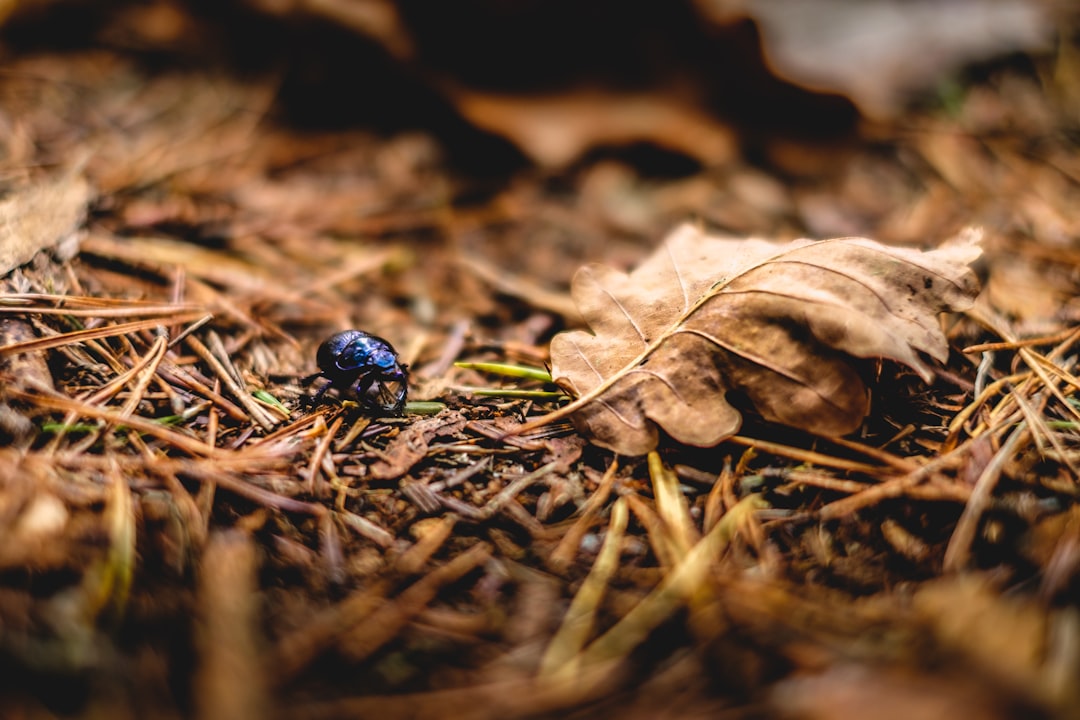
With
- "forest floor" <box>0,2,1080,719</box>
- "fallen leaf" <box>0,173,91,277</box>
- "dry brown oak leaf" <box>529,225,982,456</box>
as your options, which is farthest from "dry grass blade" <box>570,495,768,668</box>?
"fallen leaf" <box>0,173,91,277</box>

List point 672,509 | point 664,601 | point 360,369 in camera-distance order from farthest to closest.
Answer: point 360,369
point 672,509
point 664,601

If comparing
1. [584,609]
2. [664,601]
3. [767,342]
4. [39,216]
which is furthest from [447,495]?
[39,216]

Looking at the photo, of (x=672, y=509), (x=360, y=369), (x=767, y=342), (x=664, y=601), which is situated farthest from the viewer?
(x=360, y=369)

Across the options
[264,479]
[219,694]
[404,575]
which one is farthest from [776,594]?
[264,479]

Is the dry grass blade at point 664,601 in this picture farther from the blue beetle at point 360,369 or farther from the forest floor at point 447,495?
the blue beetle at point 360,369

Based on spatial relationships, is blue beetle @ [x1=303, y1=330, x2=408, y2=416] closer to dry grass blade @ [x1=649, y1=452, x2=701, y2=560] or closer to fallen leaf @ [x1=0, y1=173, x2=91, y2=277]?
dry grass blade @ [x1=649, y1=452, x2=701, y2=560]

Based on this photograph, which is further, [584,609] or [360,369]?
[360,369]

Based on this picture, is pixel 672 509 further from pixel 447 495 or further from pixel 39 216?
pixel 39 216
